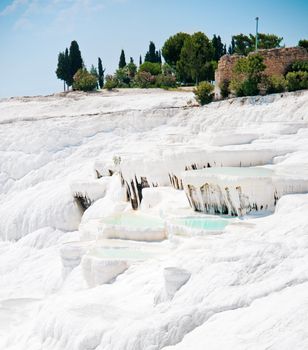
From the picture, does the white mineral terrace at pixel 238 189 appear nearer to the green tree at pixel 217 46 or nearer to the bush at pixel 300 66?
the bush at pixel 300 66

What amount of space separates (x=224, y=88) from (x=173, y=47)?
39.4 ft

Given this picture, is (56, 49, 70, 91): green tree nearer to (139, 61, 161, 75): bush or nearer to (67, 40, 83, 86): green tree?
(67, 40, 83, 86): green tree

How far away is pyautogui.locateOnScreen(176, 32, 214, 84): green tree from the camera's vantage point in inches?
1038

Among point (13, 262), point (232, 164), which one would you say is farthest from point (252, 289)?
point (13, 262)

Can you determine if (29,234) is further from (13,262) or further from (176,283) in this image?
(176,283)

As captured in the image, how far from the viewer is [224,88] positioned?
1966cm

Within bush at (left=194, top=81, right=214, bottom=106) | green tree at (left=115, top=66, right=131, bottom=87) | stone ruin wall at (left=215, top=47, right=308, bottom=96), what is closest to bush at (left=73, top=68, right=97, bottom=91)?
green tree at (left=115, top=66, right=131, bottom=87)

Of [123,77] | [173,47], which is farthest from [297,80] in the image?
[123,77]

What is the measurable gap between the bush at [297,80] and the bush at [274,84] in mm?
331

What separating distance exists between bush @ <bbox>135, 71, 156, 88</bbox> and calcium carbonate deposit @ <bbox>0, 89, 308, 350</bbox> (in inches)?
304

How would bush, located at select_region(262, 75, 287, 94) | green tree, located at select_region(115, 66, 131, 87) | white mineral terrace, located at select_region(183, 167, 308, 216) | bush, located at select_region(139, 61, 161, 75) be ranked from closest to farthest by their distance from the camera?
1. white mineral terrace, located at select_region(183, 167, 308, 216)
2. bush, located at select_region(262, 75, 287, 94)
3. bush, located at select_region(139, 61, 161, 75)
4. green tree, located at select_region(115, 66, 131, 87)

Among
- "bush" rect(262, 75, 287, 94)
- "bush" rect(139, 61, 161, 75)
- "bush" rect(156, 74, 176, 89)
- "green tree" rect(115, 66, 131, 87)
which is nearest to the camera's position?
"bush" rect(262, 75, 287, 94)

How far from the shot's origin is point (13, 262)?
46.4ft

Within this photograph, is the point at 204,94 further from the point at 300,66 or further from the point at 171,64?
the point at 171,64
